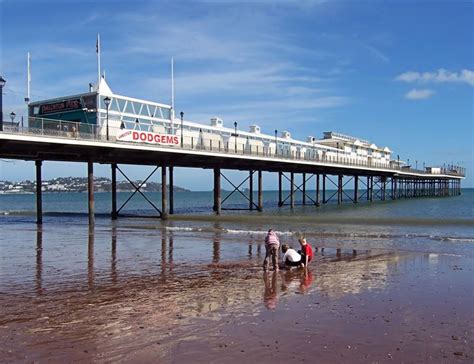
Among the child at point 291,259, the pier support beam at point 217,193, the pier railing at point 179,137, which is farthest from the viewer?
the pier support beam at point 217,193

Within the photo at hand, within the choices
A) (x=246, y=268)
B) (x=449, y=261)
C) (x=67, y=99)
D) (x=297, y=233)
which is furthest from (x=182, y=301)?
(x=67, y=99)

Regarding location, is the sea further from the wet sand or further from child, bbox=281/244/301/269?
child, bbox=281/244/301/269

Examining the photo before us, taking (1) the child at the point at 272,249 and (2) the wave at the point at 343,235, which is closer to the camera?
(1) the child at the point at 272,249

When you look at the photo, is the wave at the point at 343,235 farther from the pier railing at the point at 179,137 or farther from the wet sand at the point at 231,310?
the wet sand at the point at 231,310

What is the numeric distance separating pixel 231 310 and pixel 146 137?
67.5 ft

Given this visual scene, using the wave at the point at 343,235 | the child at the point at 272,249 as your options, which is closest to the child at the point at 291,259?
the child at the point at 272,249

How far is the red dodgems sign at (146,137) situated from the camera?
2673 centimetres

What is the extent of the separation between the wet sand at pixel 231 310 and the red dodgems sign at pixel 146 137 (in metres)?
12.2

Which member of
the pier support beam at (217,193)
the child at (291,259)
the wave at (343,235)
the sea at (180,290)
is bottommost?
the wave at (343,235)

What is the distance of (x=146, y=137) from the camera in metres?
28.0

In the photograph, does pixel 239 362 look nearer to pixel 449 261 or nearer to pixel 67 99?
pixel 449 261

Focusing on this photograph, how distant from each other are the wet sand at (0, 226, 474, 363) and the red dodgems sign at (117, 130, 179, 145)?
40.1 ft

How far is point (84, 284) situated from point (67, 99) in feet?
67.7

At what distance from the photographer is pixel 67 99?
29234mm
